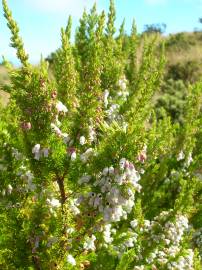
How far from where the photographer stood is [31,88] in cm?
500

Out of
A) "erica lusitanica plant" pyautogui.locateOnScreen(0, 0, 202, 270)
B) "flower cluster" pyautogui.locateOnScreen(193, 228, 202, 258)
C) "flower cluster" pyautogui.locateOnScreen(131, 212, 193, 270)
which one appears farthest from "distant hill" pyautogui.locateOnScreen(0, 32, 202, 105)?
"erica lusitanica plant" pyautogui.locateOnScreen(0, 0, 202, 270)

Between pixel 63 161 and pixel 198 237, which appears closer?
pixel 63 161

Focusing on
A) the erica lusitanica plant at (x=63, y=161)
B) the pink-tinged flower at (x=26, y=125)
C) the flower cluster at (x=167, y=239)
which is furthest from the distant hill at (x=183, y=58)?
the pink-tinged flower at (x=26, y=125)

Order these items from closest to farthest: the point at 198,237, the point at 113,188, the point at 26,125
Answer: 1. the point at 113,188
2. the point at 26,125
3. the point at 198,237

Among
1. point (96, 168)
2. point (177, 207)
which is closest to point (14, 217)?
point (96, 168)

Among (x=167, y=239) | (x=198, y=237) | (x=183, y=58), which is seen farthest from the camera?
(x=183, y=58)

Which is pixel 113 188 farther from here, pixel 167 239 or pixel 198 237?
pixel 198 237

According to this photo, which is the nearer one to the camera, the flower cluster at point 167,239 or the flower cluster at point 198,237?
the flower cluster at point 167,239

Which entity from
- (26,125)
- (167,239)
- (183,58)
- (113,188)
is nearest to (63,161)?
(26,125)

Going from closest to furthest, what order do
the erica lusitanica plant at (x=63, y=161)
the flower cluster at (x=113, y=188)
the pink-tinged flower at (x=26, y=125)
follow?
the flower cluster at (x=113, y=188) < the erica lusitanica plant at (x=63, y=161) < the pink-tinged flower at (x=26, y=125)

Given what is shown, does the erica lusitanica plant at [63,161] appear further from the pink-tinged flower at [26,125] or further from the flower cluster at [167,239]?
the flower cluster at [167,239]

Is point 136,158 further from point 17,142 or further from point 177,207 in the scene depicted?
point 177,207

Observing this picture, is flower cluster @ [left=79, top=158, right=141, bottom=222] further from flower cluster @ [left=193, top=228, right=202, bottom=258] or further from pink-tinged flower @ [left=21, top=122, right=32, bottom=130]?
flower cluster @ [left=193, top=228, right=202, bottom=258]

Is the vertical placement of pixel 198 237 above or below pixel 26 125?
below
